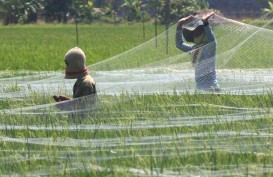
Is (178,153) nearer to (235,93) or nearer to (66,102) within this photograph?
(66,102)

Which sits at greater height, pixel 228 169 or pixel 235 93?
pixel 228 169

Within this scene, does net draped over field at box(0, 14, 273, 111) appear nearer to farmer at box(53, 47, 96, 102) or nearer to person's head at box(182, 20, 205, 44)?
person's head at box(182, 20, 205, 44)

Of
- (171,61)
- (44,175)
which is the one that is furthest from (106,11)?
(44,175)

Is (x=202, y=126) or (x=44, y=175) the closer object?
(x=44, y=175)

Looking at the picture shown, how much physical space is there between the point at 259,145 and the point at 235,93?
6.25 feet

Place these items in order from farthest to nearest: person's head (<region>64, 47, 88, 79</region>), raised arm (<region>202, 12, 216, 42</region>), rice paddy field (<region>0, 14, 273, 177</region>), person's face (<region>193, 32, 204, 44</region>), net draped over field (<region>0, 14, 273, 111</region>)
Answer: person's face (<region>193, 32, 204, 44</region>) < raised arm (<region>202, 12, 216, 42</region>) < net draped over field (<region>0, 14, 273, 111</region>) < person's head (<region>64, 47, 88, 79</region>) < rice paddy field (<region>0, 14, 273, 177</region>)

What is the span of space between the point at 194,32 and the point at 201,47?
0.29m

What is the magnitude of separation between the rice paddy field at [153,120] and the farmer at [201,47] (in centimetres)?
9

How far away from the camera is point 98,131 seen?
16.3 feet

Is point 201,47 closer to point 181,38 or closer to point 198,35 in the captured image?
point 198,35

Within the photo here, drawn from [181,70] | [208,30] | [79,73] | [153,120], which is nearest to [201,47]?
[208,30]

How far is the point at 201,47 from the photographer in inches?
274

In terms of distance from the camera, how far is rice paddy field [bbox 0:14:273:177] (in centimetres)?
407

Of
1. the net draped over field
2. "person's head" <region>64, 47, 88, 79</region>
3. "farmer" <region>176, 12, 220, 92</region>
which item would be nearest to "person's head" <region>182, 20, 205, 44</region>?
"farmer" <region>176, 12, 220, 92</region>
